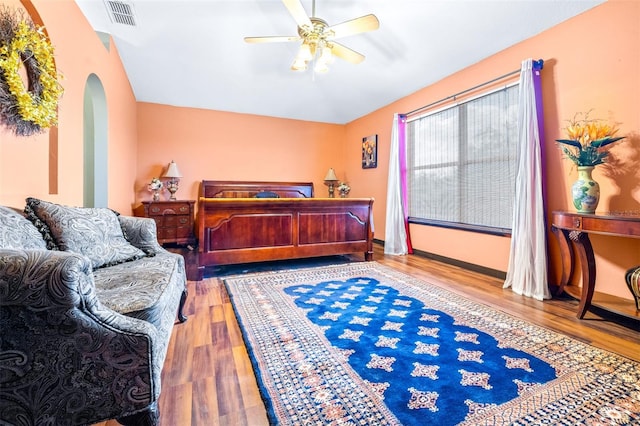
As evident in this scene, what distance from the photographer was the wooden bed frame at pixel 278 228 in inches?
128

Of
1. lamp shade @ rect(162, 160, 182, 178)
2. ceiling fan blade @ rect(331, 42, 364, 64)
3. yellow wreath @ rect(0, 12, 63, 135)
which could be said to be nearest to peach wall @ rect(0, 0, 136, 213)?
yellow wreath @ rect(0, 12, 63, 135)

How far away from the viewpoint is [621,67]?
2.34 metres

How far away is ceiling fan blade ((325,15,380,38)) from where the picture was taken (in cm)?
241

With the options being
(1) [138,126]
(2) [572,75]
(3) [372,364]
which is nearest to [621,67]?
(2) [572,75]

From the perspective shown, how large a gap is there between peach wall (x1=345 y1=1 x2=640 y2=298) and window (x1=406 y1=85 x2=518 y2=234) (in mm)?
305

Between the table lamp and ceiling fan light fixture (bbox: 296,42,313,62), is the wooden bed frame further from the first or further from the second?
the table lamp

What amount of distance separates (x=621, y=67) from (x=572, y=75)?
35 centimetres

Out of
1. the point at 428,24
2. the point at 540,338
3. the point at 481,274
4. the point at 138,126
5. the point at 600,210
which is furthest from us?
the point at 138,126

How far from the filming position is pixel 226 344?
183 cm

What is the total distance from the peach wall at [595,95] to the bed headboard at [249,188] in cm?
357

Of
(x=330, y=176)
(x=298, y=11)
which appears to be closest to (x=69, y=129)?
(x=298, y=11)

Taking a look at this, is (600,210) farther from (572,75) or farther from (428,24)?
(428,24)

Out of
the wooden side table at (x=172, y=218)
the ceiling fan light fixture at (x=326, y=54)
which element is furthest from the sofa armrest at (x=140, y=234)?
the wooden side table at (x=172, y=218)

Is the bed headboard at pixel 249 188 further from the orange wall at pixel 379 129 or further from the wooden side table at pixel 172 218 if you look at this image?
the wooden side table at pixel 172 218
